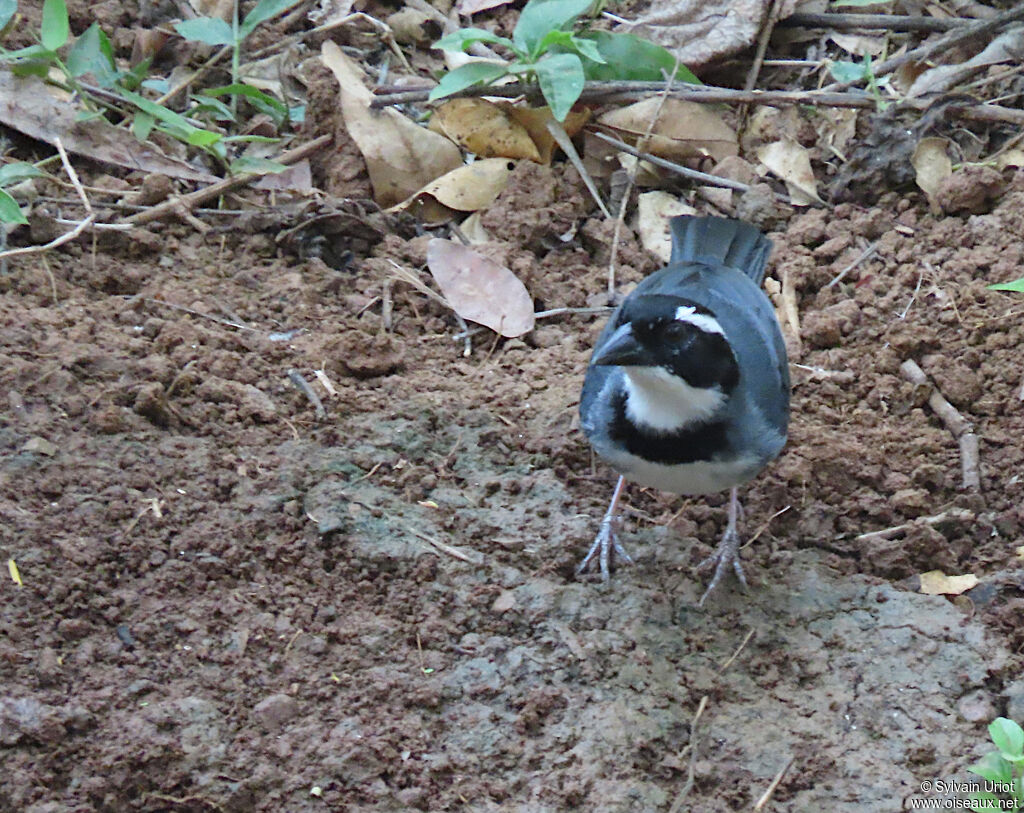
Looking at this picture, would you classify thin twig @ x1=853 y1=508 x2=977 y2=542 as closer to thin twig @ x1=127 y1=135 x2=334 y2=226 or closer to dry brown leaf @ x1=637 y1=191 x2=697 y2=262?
dry brown leaf @ x1=637 y1=191 x2=697 y2=262

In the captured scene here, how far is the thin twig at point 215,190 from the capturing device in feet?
15.7

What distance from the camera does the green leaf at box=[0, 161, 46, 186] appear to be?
4.45m

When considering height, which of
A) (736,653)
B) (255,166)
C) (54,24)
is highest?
(54,24)

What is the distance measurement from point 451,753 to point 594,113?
338 cm

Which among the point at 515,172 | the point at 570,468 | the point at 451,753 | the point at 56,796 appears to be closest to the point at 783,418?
the point at 570,468

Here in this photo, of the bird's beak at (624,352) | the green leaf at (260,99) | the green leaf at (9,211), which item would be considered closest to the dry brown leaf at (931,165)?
the bird's beak at (624,352)

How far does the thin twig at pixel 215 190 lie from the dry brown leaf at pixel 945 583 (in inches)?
130

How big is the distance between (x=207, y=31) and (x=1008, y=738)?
14.8 feet

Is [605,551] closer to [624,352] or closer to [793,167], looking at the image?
[624,352]

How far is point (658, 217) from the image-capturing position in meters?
5.22

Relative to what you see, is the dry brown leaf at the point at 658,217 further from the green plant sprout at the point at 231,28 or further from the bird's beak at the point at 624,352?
the green plant sprout at the point at 231,28

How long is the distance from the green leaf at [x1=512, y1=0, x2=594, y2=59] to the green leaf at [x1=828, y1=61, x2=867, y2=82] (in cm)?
131

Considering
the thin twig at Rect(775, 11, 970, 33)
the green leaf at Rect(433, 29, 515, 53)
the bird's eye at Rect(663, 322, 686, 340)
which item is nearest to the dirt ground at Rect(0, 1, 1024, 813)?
the bird's eye at Rect(663, 322, 686, 340)

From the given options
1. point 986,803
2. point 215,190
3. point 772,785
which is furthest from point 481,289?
point 986,803
